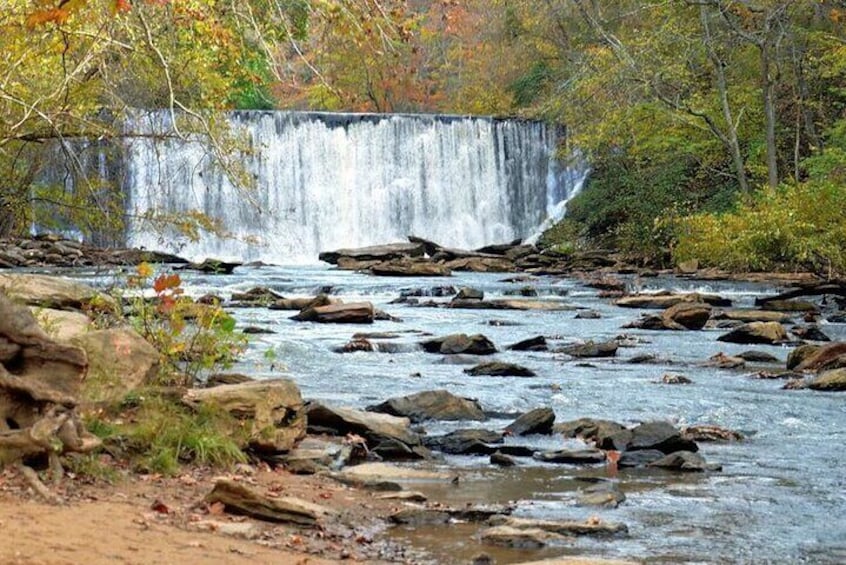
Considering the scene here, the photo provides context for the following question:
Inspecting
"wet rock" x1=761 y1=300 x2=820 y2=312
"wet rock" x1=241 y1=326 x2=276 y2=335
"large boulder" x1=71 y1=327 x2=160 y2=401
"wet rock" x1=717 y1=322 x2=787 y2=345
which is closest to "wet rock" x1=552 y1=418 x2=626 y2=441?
"large boulder" x1=71 y1=327 x2=160 y2=401

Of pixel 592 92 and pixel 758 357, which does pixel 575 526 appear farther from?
pixel 592 92

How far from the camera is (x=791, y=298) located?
Result: 2262 centimetres

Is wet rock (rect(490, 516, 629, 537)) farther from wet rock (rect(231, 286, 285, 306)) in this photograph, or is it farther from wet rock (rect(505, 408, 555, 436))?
wet rock (rect(231, 286, 285, 306))

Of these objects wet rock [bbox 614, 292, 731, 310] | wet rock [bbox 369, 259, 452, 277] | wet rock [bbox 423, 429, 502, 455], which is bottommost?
wet rock [bbox 423, 429, 502, 455]

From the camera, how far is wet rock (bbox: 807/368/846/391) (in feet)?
42.8

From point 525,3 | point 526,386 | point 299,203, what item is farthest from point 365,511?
point 525,3

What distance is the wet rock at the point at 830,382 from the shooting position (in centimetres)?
1304

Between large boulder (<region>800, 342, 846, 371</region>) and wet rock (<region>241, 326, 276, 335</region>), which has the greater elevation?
wet rock (<region>241, 326, 276, 335</region>)

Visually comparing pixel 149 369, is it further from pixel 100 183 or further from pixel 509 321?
pixel 509 321

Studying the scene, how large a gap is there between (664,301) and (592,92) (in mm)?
10508

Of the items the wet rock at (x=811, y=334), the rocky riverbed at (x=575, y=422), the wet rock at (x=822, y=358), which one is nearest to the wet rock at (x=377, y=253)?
the rocky riverbed at (x=575, y=422)

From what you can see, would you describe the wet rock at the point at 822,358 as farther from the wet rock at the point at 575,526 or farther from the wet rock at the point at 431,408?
the wet rock at the point at 575,526

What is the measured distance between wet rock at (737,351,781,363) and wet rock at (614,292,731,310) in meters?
6.96

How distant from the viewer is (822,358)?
47.7 feet
